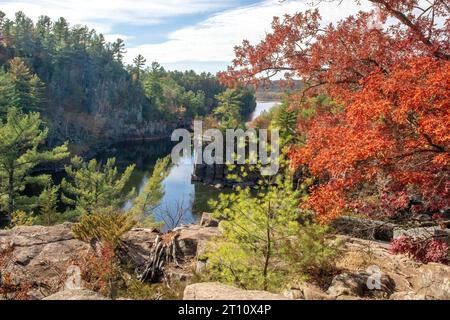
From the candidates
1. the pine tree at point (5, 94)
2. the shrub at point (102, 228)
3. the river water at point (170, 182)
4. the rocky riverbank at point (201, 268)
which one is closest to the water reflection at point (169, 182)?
the river water at point (170, 182)

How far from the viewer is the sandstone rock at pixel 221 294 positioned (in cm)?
596

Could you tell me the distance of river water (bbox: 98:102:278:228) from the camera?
124ft

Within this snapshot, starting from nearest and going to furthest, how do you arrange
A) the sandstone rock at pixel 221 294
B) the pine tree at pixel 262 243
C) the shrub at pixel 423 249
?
the sandstone rock at pixel 221 294
the pine tree at pixel 262 243
the shrub at pixel 423 249

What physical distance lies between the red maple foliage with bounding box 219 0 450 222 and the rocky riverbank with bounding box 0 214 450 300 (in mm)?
1466

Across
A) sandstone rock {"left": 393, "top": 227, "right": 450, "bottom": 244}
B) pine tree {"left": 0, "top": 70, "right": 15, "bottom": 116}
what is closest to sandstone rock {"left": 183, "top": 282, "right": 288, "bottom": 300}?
sandstone rock {"left": 393, "top": 227, "right": 450, "bottom": 244}

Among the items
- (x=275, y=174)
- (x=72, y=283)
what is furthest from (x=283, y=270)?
(x=72, y=283)

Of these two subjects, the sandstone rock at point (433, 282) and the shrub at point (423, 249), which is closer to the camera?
the sandstone rock at point (433, 282)

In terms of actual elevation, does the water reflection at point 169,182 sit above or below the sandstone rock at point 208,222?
below

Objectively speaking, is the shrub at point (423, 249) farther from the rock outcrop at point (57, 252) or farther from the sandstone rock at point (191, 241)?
the sandstone rock at point (191, 241)

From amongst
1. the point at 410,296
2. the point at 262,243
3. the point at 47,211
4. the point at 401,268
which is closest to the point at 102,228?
the point at 262,243

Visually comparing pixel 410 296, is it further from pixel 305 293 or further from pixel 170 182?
pixel 170 182

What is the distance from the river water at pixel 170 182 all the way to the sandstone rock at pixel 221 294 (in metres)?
16.4

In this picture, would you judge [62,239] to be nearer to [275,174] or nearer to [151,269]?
[151,269]
